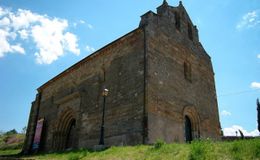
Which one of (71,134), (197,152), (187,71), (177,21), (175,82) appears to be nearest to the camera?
(197,152)

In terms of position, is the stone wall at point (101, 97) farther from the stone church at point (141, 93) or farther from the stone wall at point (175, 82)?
the stone wall at point (175, 82)

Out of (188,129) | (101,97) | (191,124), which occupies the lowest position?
(188,129)

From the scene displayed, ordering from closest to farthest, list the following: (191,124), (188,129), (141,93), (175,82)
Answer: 1. (141,93)
2. (175,82)
3. (188,129)
4. (191,124)

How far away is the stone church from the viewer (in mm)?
14102

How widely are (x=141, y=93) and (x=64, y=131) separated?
30.0 feet

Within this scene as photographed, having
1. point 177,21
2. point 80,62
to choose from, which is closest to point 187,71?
point 177,21

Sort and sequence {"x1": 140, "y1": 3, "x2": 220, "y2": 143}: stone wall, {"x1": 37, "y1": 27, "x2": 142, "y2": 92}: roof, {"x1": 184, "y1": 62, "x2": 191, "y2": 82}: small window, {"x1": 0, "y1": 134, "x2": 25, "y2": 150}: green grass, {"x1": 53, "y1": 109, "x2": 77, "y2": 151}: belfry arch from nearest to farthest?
{"x1": 140, "y1": 3, "x2": 220, "y2": 143}: stone wall, {"x1": 37, "y1": 27, "x2": 142, "y2": 92}: roof, {"x1": 184, "y1": 62, "x2": 191, "y2": 82}: small window, {"x1": 53, "y1": 109, "x2": 77, "y2": 151}: belfry arch, {"x1": 0, "y1": 134, "x2": 25, "y2": 150}: green grass

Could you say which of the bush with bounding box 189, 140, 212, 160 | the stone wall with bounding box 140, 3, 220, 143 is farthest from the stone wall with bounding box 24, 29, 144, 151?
the bush with bounding box 189, 140, 212, 160

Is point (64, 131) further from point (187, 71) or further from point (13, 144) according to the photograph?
point (13, 144)

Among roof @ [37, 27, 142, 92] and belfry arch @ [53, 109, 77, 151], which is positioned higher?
roof @ [37, 27, 142, 92]

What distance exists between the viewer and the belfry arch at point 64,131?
19.9 m

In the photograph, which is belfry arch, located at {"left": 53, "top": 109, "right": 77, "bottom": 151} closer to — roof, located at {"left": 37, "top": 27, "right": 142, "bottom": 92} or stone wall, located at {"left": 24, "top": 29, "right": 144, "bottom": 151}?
stone wall, located at {"left": 24, "top": 29, "right": 144, "bottom": 151}

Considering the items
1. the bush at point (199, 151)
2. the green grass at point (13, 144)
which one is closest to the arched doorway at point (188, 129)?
the bush at point (199, 151)

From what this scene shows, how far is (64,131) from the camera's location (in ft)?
66.9
